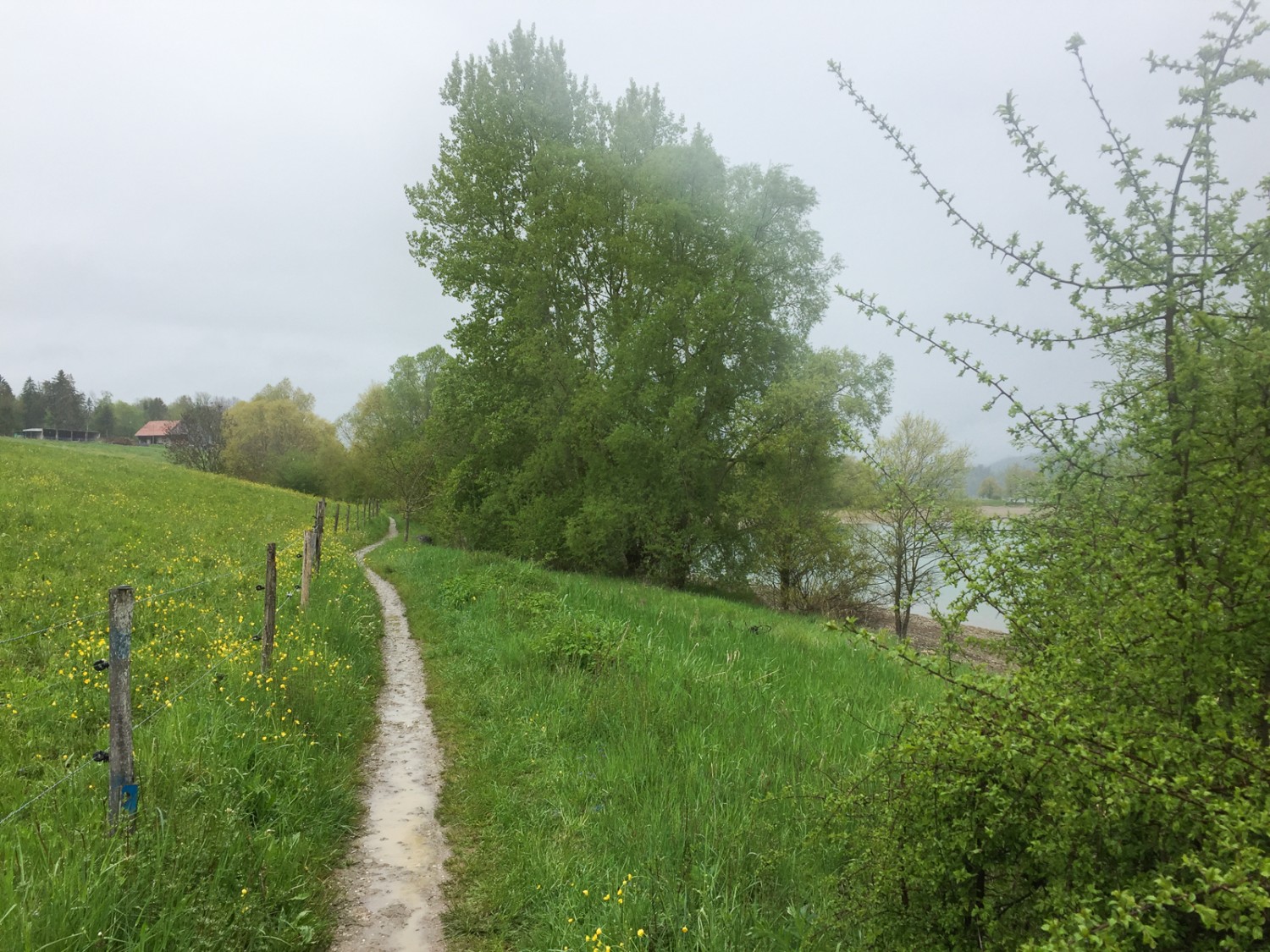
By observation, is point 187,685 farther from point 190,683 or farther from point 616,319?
point 616,319

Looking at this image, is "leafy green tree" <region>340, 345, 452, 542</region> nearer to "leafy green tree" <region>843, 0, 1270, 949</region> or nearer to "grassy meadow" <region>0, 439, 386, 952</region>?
"grassy meadow" <region>0, 439, 386, 952</region>

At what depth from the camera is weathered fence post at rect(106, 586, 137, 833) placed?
3965mm

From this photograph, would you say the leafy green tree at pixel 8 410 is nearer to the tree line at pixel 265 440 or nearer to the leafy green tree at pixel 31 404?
the tree line at pixel 265 440

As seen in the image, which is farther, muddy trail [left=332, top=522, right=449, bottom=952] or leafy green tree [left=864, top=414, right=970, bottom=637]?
leafy green tree [left=864, top=414, right=970, bottom=637]

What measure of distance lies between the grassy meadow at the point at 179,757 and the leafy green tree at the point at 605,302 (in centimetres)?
1042

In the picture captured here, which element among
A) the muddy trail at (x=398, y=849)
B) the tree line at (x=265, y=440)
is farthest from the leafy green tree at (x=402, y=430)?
the muddy trail at (x=398, y=849)

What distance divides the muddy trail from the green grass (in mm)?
173

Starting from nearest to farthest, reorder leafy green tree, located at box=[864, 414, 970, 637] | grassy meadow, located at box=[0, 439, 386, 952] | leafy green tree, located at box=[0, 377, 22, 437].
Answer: grassy meadow, located at box=[0, 439, 386, 952] → leafy green tree, located at box=[864, 414, 970, 637] → leafy green tree, located at box=[0, 377, 22, 437]

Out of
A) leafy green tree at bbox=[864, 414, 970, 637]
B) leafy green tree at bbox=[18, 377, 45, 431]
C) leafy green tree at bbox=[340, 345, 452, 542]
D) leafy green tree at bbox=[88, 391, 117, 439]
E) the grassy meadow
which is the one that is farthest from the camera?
leafy green tree at bbox=[88, 391, 117, 439]

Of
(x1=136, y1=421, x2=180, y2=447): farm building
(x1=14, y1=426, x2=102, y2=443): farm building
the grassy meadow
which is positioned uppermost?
(x1=136, y1=421, x2=180, y2=447): farm building

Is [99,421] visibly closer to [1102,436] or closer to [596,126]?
[596,126]

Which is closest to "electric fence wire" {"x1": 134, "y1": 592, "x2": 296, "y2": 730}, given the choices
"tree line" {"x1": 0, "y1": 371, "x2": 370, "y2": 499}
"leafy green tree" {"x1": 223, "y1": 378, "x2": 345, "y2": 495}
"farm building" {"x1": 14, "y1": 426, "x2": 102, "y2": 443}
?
"tree line" {"x1": 0, "y1": 371, "x2": 370, "y2": 499}

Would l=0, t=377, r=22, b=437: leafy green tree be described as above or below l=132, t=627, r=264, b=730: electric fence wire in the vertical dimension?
above

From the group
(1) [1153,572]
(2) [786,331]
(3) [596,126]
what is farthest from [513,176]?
(1) [1153,572]
